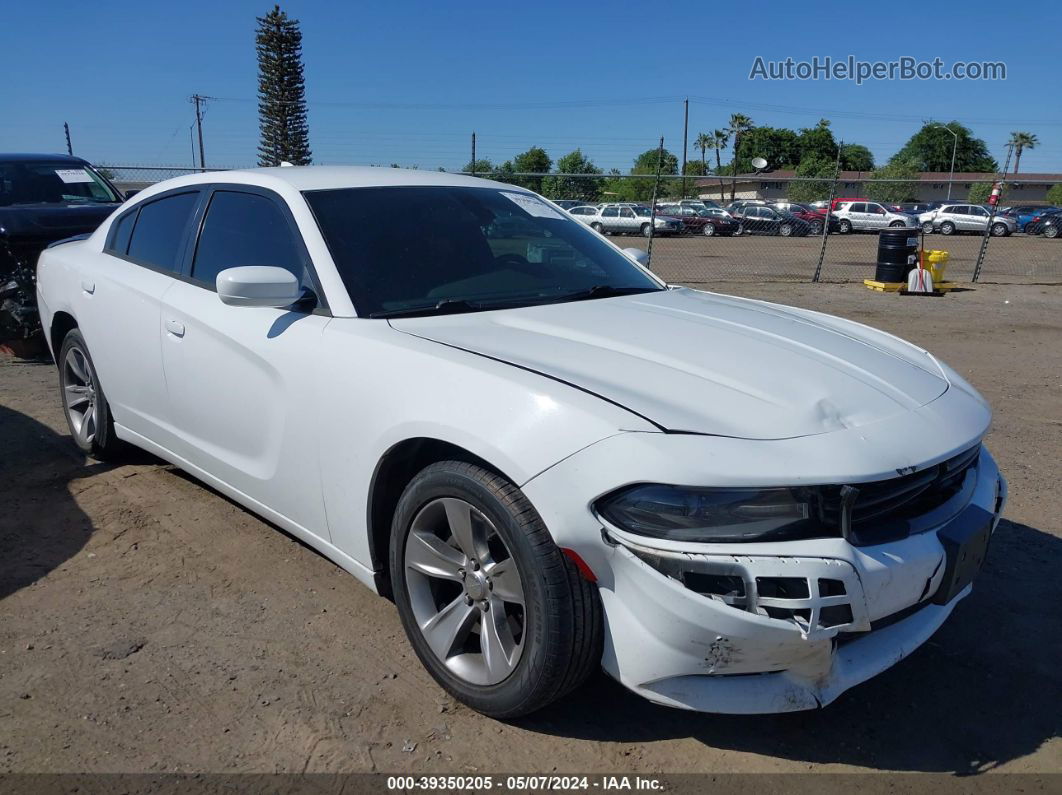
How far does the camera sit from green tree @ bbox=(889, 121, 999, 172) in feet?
335

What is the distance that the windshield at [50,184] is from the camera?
8.40 metres

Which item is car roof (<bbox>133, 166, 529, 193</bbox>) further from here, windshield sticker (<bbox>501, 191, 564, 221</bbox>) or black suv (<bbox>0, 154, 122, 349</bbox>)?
black suv (<bbox>0, 154, 122, 349</bbox>)

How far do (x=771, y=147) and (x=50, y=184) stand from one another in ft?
360

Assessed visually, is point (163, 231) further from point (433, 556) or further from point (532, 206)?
point (433, 556)

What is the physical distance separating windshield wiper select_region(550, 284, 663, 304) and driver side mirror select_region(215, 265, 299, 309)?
0.98m

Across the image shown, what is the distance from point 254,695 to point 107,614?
86cm

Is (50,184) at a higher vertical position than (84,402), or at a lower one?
higher

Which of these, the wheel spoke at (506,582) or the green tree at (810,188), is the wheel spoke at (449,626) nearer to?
the wheel spoke at (506,582)

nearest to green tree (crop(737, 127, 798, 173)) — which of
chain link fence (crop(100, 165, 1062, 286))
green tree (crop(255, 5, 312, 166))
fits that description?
chain link fence (crop(100, 165, 1062, 286))

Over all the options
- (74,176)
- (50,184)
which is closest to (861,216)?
(74,176)

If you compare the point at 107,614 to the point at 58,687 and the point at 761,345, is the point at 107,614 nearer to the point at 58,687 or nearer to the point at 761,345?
the point at 58,687

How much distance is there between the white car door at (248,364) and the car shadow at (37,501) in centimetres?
71

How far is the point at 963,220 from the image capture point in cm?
3794

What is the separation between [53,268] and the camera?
477 cm
